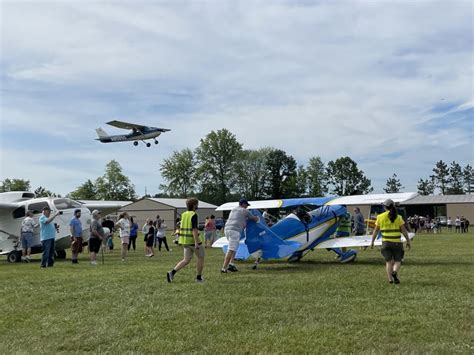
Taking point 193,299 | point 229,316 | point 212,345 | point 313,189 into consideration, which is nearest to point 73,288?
point 193,299

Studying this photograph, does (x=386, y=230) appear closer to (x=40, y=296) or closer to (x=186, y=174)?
(x=40, y=296)

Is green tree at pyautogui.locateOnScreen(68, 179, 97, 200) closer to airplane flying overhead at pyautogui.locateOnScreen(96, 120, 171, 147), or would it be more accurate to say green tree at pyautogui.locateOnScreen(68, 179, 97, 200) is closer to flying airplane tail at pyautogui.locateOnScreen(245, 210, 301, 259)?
airplane flying overhead at pyautogui.locateOnScreen(96, 120, 171, 147)

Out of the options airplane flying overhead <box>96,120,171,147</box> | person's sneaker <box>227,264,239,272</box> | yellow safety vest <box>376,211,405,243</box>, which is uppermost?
airplane flying overhead <box>96,120,171,147</box>

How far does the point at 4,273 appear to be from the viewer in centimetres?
1269

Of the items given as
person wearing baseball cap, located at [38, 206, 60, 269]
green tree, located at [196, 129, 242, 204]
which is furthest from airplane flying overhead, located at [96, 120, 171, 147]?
green tree, located at [196, 129, 242, 204]

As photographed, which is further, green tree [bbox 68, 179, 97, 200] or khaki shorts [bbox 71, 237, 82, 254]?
green tree [bbox 68, 179, 97, 200]

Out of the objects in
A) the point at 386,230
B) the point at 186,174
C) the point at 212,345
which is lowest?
the point at 212,345

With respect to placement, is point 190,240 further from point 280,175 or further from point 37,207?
point 280,175

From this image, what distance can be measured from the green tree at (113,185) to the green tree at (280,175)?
90.3 ft

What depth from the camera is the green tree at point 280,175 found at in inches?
3615

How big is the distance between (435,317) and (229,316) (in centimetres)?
271

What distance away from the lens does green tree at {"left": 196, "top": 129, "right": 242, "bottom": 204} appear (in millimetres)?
87562

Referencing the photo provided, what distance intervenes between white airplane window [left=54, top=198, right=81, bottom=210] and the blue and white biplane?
6723 mm

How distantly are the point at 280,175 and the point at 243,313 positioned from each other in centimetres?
8904
